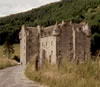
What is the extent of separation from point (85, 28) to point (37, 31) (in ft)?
46.2

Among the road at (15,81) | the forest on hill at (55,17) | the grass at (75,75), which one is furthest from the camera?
the forest on hill at (55,17)

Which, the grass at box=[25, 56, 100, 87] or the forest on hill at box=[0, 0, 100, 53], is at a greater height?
the forest on hill at box=[0, 0, 100, 53]

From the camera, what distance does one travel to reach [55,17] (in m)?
122

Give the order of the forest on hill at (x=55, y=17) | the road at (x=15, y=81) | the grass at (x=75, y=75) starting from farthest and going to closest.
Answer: the forest on hill at (x=55, y=17) → the road at (x=15, y=81) → the grass at (x=75, y=75)

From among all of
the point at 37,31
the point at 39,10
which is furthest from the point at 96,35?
the point at 39,10

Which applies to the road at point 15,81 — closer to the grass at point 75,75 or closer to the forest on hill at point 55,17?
the grass at point 75,75

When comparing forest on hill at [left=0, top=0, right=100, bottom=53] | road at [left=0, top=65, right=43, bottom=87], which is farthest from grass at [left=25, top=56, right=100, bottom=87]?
forest on hill at [left=0, top=0, right=100, bottom=53]

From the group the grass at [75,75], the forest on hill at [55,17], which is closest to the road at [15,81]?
the grass at [75,75]

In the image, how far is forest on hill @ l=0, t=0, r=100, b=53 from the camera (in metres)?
97.7

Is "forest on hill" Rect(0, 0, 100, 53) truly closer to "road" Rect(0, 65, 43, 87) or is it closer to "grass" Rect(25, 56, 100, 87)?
→ "road" Rect(0, 65, 43, 87)

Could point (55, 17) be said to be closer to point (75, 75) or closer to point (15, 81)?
point (15, 81)

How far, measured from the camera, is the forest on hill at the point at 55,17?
3847 inches

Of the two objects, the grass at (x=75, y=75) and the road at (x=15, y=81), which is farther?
the road at (x=15, y=81)

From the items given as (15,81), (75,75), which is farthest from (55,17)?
(75,75)
